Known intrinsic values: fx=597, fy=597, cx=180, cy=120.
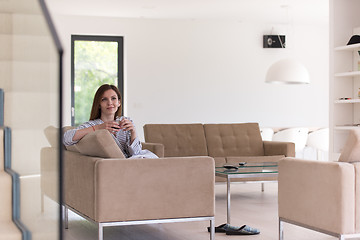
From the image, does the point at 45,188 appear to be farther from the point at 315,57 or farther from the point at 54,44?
the point at 315,57

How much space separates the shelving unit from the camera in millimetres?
7328

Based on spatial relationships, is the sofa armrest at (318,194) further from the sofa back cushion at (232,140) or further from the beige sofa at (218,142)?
the sofa back cushion at (232,140)

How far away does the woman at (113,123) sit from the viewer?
432cm

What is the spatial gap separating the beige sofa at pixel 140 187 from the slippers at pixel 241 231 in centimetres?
69

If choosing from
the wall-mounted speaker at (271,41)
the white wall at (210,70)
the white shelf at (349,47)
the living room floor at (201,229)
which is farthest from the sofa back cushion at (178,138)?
the wall-mounted speaker at (271,41)

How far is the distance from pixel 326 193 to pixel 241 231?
3.35 feet

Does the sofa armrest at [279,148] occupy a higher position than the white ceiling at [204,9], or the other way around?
the white ceiling at [204,9]

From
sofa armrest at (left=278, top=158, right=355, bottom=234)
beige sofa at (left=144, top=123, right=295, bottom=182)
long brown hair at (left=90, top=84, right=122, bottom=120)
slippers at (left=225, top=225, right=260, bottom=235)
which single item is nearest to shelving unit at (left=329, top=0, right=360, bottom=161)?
beige sofa at (left=144, top=123, right=295, bottom=182)

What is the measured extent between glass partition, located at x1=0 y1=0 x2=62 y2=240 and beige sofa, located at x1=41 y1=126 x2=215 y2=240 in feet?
3.66

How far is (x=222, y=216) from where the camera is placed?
5.49 metres

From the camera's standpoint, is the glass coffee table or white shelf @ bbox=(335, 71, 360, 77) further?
white shelf @ bbox=(335, 71, 360, 77)

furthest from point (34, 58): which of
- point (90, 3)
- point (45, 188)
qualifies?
point (90, 3)

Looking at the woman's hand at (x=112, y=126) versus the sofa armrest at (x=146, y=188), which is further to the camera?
the woman's hand at (x=112, y=126)

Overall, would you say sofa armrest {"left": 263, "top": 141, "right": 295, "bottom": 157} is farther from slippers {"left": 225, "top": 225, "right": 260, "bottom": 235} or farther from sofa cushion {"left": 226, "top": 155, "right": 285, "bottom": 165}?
slippers {"left": 225, "top": 225, "right": 260, "bottom": 235}
